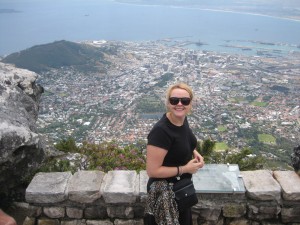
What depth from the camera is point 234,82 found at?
3784cm

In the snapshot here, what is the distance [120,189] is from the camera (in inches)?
140

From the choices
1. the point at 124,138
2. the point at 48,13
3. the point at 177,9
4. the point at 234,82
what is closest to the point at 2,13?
the point at 48,13

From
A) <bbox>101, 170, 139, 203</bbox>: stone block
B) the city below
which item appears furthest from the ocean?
<bbox>101, 170, 139, 203</bbox>: stone block

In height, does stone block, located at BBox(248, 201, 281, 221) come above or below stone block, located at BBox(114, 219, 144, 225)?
above

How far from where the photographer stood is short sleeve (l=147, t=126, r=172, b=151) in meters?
2.61

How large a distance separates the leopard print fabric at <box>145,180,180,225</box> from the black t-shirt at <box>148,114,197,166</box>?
197 millimetres

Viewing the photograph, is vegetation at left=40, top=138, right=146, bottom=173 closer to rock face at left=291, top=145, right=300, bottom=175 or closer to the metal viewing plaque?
the metal viewing plaque

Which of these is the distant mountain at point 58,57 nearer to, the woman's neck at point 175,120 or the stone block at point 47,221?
the stone block at point 47,221

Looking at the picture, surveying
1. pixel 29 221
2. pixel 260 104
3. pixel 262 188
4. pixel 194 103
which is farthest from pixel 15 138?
pixel 260 104

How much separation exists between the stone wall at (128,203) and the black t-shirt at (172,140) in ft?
3.07

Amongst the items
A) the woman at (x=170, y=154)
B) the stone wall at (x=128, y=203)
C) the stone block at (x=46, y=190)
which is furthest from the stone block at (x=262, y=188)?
the stone block at (x=46, y=190)

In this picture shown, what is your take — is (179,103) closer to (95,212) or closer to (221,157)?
(95,212)

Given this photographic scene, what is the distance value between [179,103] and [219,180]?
133cm

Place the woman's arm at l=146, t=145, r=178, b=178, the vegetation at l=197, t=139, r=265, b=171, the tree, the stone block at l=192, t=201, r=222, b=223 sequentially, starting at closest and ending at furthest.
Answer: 1. the woman's arm at l=146, t=145, r=178, b=178
2. the stone block at l=192, t=201, r=222, b=223
3. the vegetation at l=197, t=139, r=265, b=171
4. the tree
